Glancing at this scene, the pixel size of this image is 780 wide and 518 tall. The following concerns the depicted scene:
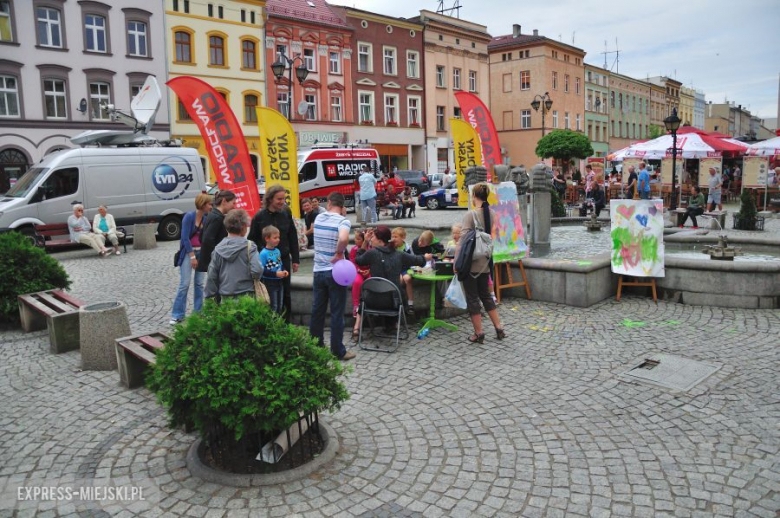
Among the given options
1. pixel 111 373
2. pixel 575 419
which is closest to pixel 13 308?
pixel 111 373

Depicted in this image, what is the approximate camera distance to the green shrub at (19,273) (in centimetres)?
850

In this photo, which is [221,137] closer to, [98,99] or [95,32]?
[98,99]

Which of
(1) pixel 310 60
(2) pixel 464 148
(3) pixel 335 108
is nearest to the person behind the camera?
(2) pixel 464 148

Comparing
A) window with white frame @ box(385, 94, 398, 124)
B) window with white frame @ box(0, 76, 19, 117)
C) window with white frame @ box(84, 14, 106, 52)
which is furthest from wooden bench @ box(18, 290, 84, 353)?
window with white frame @ box(385, 94, 398, 124)

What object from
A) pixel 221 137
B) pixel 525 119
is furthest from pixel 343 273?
pixel 525 119

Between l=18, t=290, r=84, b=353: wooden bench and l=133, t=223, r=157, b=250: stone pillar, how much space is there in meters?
8.07

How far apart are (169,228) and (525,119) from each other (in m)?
44.1

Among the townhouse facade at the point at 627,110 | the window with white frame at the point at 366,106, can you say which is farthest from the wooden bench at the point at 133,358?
the townhouse facade at the point at 627,110

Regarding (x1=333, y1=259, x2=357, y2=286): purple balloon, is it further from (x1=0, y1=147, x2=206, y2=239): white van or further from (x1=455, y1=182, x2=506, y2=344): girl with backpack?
(x1=0, y1=147, x2=206, y2=239): white van

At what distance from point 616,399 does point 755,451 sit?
1.23 metres

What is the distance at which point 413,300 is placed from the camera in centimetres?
812

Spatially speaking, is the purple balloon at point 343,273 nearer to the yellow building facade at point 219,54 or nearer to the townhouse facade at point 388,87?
the yellow building facade at point 219,54

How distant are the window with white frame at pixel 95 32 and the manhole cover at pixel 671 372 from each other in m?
31.6

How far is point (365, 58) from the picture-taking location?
43.1 m
